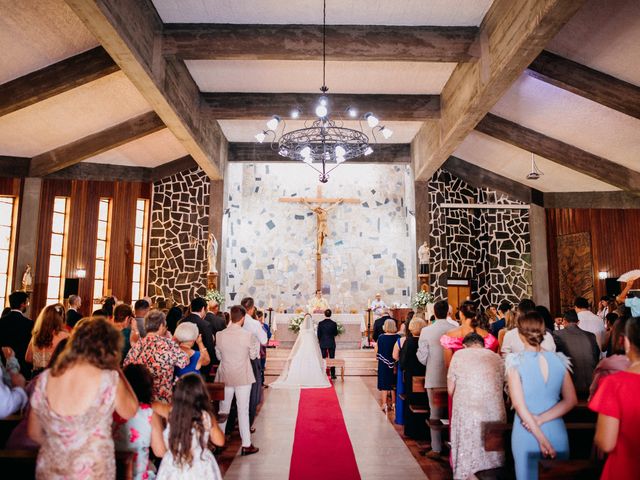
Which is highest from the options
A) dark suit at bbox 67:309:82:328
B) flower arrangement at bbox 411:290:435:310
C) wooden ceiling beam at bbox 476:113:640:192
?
wooden ceiling beam at bbox 476:113:640:192

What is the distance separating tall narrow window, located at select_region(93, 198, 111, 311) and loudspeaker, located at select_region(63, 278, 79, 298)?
0.61 m

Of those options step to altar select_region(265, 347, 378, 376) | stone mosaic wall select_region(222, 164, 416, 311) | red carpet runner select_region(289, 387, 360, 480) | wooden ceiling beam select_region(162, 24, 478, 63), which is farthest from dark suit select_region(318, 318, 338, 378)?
stone mosaic wall select_region(222, 164, 416, 311)

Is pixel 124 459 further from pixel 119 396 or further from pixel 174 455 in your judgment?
pixel 119 396

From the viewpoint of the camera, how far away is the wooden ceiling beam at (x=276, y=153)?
1241 cm

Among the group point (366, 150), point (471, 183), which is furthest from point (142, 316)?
point (471, 183)

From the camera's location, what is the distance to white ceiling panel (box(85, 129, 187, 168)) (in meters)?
11.1

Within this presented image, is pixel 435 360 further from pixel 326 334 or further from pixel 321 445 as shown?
pixel 326 334

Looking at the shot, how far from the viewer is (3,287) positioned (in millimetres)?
9961

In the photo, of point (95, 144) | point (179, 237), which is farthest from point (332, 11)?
point (179, 237)

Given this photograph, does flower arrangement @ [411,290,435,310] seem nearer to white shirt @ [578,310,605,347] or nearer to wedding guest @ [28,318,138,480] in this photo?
white shirt @ [578,310,605,347]

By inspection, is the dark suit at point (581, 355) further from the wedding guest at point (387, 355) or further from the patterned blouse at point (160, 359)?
the patterned blouse at point (160, 359)

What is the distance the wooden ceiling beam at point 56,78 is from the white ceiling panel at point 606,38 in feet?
21.1

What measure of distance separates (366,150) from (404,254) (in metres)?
8.02

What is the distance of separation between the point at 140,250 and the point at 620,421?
11773 mm
